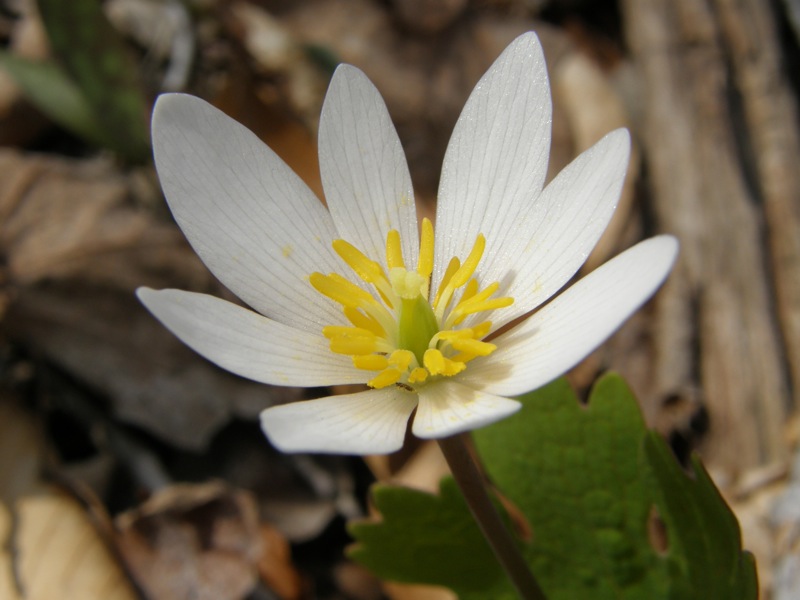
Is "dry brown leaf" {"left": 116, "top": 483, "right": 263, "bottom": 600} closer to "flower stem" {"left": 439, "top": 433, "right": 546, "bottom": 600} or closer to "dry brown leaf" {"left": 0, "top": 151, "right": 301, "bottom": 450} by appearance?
"dry brown leaf" {"left": 0, "top": 151, "right": 301, "bottom": 450}

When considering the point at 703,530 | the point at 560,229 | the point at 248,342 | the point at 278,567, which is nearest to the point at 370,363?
the point at 248,342

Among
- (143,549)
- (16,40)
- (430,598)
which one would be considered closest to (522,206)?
(430,598)

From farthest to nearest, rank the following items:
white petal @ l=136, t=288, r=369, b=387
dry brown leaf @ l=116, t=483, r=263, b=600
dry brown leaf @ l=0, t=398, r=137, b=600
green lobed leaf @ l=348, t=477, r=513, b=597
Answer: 1. dry brown leaf @ l=116, t=483, r=263, b=600
2. dry brown leaf @ l=0, t=398, r=137, b=600
3. green lobed leaf @ l=348, t=477, r=513, b=597
4. white petal @ l=136, t=288, r=369, b=387

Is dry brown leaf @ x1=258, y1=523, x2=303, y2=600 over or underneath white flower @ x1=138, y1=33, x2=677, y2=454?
underneath

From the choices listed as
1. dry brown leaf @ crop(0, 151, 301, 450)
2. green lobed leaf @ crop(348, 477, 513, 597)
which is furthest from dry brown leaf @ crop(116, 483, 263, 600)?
green lobed leaf @ crop(348, 477, 513, 597)

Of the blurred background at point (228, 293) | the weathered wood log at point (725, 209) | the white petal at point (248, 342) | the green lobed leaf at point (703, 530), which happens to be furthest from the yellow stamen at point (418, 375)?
the weathered wood log at point (725, 209)

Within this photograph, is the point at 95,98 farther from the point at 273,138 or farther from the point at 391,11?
the point at 391,11
